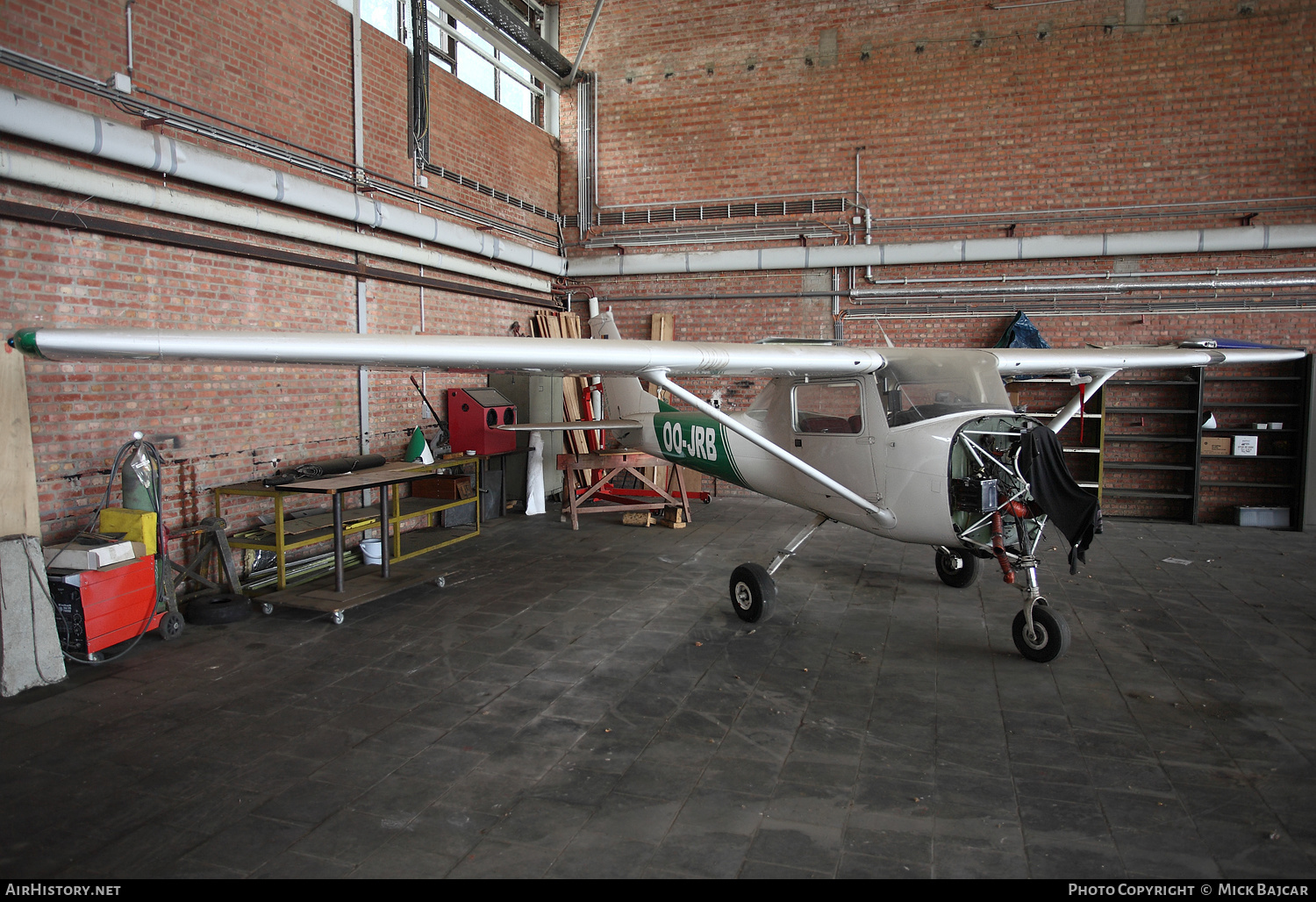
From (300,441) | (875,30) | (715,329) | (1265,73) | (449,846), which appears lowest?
(449,846)

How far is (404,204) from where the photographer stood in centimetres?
869

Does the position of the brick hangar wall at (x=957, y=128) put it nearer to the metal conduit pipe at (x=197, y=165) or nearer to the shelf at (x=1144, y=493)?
the shelf at (x=1144, y=493)

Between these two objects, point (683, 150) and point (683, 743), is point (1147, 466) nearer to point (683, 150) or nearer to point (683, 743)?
point (683, 150)

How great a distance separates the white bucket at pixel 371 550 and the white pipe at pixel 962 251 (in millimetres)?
6409

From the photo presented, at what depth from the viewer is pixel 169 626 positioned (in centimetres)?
523

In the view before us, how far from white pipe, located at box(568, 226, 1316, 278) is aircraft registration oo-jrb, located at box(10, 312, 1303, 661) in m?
4.05

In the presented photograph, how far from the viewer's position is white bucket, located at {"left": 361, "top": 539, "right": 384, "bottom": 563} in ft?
24.5

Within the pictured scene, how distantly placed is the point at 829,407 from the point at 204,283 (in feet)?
17.8

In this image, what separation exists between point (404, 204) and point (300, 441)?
3321mm

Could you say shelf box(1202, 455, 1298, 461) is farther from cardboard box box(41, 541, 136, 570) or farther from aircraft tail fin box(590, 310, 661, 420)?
cardboard box box(41, 541, 136, 570)

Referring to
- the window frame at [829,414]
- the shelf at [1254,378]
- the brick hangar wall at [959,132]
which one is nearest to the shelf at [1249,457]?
the shelf at [1254,378]

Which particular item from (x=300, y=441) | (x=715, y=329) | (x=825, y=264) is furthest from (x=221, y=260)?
(x=825, y=264)

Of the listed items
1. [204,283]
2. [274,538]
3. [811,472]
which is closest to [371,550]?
[274,538]

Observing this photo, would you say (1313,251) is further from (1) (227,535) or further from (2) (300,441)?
(1) (227,535)
